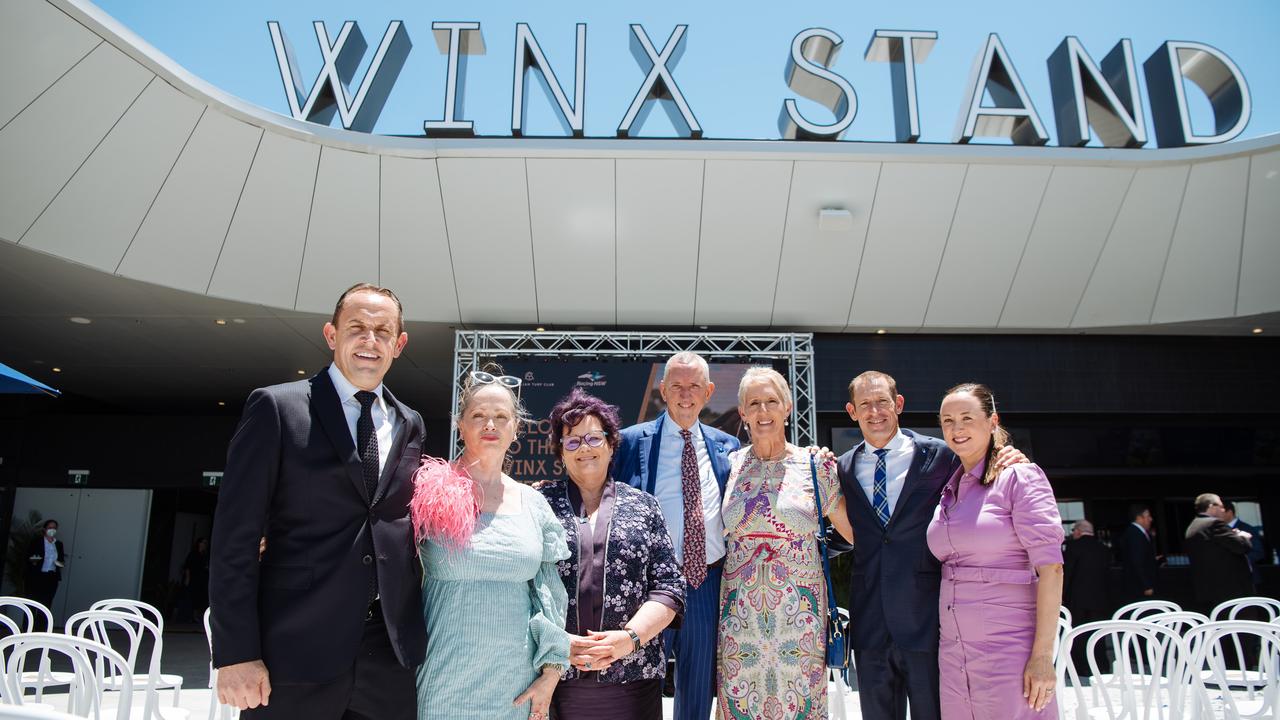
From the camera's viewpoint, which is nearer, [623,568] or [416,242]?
[623,568]

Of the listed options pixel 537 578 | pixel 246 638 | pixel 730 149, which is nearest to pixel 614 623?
pixel 537 578

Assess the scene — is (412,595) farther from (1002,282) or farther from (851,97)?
(1002,282)

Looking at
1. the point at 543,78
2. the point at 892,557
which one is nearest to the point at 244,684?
the point at 892,557

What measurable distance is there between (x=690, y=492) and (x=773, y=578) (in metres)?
0.41

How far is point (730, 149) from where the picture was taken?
20.1 feet

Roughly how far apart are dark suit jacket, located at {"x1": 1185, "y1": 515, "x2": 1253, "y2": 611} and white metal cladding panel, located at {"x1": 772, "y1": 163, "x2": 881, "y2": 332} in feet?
11.3

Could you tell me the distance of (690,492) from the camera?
2529 mm

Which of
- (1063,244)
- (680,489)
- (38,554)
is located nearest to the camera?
(680,489)

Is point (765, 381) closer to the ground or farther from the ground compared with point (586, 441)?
farther from the ground

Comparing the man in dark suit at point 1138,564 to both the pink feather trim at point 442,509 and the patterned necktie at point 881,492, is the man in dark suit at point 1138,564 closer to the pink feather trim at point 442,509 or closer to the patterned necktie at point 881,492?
the patterned necktie at point 881,492

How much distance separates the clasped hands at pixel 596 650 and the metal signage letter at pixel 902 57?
5.74 metres

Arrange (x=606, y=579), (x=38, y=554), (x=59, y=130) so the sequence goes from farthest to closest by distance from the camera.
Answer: (x=38, y=554) < (x=59, y=130) < (x=606, y=579)

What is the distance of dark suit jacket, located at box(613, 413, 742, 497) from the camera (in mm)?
2617

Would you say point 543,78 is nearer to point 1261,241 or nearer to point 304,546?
point 304,546
